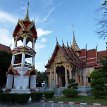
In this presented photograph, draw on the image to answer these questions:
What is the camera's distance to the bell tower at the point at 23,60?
25.3m

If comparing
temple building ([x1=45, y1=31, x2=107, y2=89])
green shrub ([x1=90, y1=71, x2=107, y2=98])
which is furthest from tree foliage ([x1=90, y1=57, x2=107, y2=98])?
temple building ([x1=45, y1=31, x2=107, y2=89])

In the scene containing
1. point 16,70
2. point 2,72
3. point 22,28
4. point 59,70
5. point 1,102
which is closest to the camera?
point 1,102

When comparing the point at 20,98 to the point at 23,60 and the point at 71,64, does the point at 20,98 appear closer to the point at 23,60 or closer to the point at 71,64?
the point at 23,60

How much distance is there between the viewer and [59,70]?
1459 inches

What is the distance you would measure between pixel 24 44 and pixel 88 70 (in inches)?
507

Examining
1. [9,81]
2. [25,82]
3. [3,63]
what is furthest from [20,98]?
[3,63]

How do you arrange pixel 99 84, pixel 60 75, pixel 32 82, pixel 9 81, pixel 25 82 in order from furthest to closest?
pixel 60 75 < pixel 32 82 < pixel 9 81 < pixel 25 82 < pixel 99 84

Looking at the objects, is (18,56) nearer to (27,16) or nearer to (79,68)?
(27,16)

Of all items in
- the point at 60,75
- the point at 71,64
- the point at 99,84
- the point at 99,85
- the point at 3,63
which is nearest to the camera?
the point at 99,85

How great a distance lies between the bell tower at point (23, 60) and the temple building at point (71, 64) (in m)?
6.96

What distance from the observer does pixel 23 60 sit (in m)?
25.9

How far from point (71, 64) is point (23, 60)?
9.61 metres

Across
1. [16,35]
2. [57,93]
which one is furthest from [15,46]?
[57,93]

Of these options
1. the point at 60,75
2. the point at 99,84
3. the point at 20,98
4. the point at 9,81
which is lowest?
the point at 20,98
